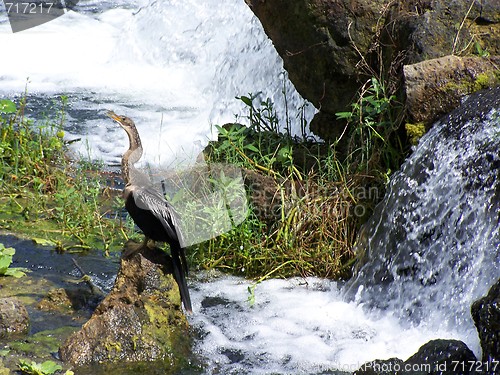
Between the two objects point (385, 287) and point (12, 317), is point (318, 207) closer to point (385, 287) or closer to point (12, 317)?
point (385, 287)

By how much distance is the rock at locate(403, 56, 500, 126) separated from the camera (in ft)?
20.3

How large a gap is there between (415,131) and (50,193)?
120 inches

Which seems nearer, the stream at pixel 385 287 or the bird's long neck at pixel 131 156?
the stream at pixel 385 287

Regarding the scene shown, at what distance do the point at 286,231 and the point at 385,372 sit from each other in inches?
81.6

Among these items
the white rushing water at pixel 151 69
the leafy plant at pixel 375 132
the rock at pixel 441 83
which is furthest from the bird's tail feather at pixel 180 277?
the white rushing water at pixel 151 69

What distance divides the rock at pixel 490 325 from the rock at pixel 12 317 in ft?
8.75

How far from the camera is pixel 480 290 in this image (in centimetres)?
541

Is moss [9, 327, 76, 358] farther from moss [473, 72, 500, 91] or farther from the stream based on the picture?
moss [473, 72, 500, 91]

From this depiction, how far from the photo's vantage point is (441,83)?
618cm

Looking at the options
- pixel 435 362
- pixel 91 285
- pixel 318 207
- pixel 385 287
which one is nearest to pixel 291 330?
pixel 385 287

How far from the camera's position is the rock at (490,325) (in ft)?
12.9

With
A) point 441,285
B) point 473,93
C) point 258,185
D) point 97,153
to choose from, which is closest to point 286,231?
point 258,185

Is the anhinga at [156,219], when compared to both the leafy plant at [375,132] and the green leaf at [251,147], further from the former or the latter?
the leafy plant at [375,132]

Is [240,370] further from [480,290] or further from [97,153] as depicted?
[97,153]
